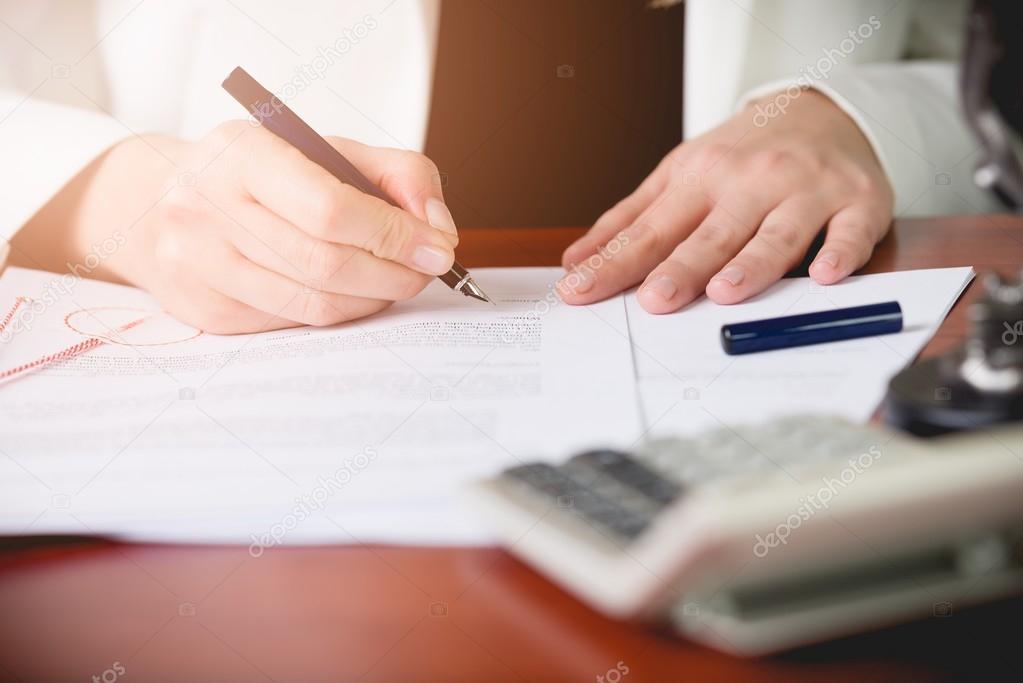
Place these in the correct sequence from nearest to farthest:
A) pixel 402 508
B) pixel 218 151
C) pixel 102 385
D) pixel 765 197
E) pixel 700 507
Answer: pixel 700 507, pixel 402 508, pixel 102 385, pixel 218 151, pixel 765 197

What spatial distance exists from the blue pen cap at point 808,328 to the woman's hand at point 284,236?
0.22m

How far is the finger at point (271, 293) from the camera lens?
0.69m

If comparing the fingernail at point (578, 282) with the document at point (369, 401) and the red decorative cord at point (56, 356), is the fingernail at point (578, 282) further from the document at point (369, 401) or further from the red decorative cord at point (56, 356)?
the red decorative cord at point (56, 356)

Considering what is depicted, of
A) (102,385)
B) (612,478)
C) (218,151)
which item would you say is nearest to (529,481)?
(612,478)

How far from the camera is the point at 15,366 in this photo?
2.09 ft

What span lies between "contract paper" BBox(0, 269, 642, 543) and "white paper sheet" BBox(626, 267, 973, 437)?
2 centimetres

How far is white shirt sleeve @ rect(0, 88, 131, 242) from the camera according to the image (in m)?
0.85

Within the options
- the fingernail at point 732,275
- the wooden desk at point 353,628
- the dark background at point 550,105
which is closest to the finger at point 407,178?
the fingernail at point 732,275

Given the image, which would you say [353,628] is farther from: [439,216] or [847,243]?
[847,243]

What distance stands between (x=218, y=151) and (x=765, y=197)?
0.48 metres

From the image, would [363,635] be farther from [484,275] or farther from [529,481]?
[484,275]
